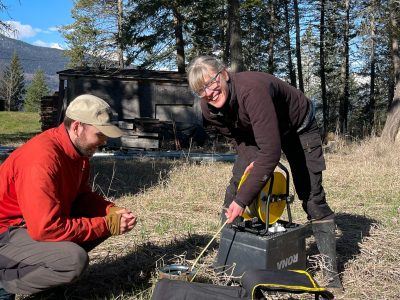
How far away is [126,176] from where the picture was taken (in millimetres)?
8461

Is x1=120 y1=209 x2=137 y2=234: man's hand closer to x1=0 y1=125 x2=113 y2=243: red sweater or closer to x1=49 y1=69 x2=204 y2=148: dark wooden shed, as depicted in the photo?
x1=0 y1=125 x2=113 y2=243: red sweater

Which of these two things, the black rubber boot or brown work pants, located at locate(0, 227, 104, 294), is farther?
the black rubber boot

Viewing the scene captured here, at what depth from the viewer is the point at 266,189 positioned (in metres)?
3.56

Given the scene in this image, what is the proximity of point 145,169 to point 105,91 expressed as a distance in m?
11.4

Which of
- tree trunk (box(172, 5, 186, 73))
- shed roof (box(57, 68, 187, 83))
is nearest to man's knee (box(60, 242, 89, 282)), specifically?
shed roof (box(57, 68, 187, 83))

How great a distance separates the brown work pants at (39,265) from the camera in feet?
9.53

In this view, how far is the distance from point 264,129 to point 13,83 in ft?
251

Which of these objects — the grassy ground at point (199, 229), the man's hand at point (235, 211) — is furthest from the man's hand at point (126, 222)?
the man's hand at point (235, 211)

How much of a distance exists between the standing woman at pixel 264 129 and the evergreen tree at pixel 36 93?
222 ft

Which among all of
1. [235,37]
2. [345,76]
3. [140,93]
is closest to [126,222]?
[235,37]

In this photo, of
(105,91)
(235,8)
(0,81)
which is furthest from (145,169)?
(0,81)

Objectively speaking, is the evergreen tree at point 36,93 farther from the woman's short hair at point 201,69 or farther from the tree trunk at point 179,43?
the woman's short hair at point 201,69

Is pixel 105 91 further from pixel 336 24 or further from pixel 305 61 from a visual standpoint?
pixel 305 61

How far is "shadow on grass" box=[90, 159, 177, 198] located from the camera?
719 cm
